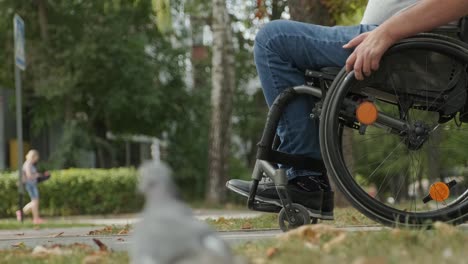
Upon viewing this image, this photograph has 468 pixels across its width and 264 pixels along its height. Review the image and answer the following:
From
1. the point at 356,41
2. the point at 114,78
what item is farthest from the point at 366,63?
the point at 114,78

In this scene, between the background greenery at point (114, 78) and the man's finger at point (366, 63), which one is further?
the background greenery at point (114, 78)

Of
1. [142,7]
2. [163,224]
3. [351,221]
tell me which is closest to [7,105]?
[142,7]

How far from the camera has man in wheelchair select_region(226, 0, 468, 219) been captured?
11.9 ft

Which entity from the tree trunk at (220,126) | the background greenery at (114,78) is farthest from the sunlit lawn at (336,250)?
the background greenery at (114,78)

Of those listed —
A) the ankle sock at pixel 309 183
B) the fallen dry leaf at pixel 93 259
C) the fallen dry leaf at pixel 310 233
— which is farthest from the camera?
the ankle sock at pixel 309 183

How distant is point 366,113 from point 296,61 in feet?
1.29

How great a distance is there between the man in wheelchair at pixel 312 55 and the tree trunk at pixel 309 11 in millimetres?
5269

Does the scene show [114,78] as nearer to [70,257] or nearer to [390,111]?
[390,111]

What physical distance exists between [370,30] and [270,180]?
0.82 meters

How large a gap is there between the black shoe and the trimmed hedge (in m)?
16.0

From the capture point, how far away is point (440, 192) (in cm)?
405

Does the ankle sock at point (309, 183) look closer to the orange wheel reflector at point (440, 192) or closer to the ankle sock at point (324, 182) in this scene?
the ankle sock at point (324, 182)

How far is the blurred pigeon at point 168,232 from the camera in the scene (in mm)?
1819

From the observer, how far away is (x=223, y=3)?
2000 centimetres
